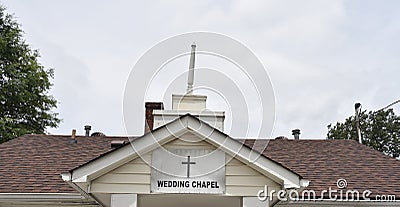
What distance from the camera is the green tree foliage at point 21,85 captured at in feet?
63.4

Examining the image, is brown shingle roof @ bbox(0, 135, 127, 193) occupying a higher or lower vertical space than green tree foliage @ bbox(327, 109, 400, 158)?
lower

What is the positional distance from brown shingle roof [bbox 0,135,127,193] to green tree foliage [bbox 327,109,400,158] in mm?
23163

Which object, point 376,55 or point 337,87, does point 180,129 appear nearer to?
point 376,55

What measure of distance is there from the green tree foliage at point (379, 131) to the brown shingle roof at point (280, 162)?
21.1 metres

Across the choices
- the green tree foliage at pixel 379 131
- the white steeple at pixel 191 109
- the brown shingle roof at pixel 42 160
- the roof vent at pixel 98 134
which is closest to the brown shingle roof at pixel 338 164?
the white steeple at pixel 191 109

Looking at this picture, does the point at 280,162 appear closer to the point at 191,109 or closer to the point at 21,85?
the point at 191,109

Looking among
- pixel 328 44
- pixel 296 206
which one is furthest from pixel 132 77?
pixel 328 44

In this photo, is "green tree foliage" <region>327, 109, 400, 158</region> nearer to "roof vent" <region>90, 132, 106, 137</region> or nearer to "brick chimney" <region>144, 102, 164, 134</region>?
"roof vent" <region>90, 132, 106, 137</region>

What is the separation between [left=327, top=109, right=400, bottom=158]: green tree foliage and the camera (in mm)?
31250

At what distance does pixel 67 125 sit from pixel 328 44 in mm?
12966

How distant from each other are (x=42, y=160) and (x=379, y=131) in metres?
26.5

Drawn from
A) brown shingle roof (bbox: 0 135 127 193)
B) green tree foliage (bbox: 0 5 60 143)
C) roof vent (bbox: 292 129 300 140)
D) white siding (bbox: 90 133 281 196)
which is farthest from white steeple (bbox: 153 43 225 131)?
green tree foliage (bbox: 0 5 60 143)

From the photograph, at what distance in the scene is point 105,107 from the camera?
980 centimetres

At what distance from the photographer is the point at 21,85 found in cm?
1933
